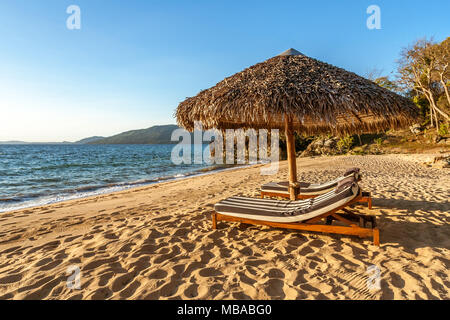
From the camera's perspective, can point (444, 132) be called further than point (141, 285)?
Yes

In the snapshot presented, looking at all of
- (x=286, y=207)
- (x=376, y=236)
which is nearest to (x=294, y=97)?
(x=286, y=207)

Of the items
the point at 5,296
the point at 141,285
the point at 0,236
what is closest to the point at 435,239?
the point at 141,285

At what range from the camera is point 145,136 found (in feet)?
346

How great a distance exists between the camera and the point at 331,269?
2.58 meters

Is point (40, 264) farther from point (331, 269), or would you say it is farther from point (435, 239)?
point (435, 239)

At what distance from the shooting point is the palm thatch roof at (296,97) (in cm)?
329

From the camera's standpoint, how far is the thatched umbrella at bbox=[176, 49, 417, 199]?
10.8 ft

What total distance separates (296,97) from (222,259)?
2395 mm

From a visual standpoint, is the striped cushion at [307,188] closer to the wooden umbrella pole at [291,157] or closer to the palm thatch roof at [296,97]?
the wooden umbrella pole at [291,157]

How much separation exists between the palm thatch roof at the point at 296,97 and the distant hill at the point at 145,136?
95.0m

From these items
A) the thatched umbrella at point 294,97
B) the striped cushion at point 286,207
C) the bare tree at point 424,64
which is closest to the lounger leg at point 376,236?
the striped cushion at point 286,207

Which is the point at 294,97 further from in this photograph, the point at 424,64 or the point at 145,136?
the point at 145,136

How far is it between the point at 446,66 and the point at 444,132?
5092 millimetres

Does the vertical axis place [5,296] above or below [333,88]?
below
